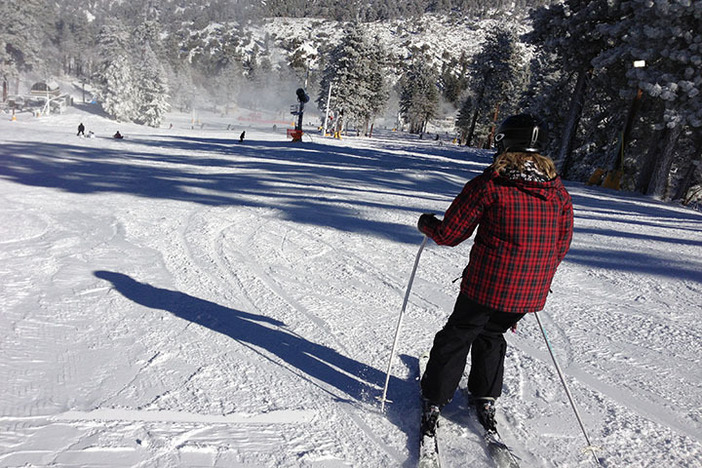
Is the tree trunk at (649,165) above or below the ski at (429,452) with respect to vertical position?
above

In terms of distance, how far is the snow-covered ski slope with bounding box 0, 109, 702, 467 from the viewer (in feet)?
Answer: 7.72

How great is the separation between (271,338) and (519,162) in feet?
7.84

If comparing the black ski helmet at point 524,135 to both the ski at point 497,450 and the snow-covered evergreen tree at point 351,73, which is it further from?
the snow-covered evergreen tree at point 351,73

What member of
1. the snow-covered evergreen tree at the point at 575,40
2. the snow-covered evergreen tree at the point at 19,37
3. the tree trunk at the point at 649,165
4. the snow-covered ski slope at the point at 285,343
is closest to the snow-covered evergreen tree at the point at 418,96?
the snow-covered evergreen tree at the point at 19,37

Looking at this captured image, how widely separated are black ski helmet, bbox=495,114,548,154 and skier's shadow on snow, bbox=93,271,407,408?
5.93ft

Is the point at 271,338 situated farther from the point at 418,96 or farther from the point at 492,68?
the point at 418,96

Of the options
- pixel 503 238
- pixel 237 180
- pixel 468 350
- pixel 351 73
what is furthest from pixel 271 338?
pixel 351 73

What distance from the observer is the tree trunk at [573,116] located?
19156 millimetres

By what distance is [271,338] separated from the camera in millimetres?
3521

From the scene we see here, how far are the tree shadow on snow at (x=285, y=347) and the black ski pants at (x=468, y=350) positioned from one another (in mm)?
379

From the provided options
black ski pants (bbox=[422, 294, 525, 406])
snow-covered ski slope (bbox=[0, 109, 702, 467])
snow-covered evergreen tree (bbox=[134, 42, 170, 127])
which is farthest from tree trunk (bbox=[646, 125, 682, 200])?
snow-covered evergreen tree (bbox=[134, 42, 170, 127])

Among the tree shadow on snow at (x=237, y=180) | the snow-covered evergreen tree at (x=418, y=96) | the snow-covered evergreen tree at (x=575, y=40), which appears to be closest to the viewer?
the tree shadow on snow at (x=237, y=180)

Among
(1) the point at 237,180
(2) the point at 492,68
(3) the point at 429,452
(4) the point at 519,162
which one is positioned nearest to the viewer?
(4) the point at 519,162

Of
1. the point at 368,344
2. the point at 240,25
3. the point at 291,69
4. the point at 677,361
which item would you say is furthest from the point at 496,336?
the point at 240,25
